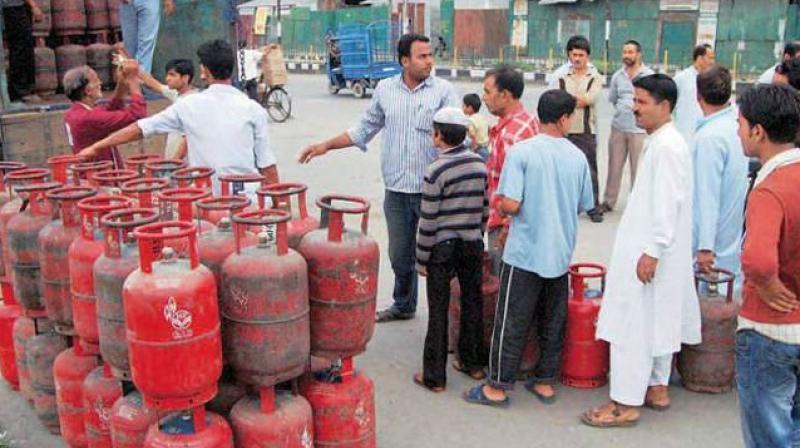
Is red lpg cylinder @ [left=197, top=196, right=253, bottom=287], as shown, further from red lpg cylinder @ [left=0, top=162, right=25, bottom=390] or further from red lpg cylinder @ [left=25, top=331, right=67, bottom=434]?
red lpg cylinder @ [left=0, top=162, right=25, bottom=390]

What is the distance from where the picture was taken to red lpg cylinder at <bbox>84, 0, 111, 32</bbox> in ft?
27.2

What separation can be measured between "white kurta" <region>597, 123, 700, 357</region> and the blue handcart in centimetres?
1606

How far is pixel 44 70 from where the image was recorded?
7.59 meters

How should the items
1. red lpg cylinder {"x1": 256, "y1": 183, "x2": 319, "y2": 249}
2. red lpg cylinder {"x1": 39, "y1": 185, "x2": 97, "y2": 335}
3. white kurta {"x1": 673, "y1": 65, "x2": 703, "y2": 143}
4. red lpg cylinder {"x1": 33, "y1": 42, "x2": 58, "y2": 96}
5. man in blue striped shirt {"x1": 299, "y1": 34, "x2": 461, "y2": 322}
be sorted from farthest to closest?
red lpg cylinder {"x1": 33, "y1": 42, "x2": 58, "y2": 96}
white kurta {"x1": 673, "y1": 65, "x2": 703, "y2": 143}
man in blue striped shirt {"x1": 299, "y1": 34, "x2": 461, "y2": 322}
red lpg cylinder {"x1": 39, "y1": 185, "x2": 97, "y2": 335}
red lpg cylinder {"x1": 256, "y1": 183, "x2": 319, "y2": 249}

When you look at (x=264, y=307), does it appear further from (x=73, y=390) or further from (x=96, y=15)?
(x=96, y=15)

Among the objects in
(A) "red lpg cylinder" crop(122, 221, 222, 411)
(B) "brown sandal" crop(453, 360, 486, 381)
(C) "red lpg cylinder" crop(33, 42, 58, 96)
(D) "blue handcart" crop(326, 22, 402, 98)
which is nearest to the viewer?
(A) "red lpg cylinder" crop(122, 221, 222, 411)

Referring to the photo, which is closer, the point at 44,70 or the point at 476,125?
the point at 44,70

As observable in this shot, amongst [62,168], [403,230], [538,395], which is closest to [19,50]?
[62,168]

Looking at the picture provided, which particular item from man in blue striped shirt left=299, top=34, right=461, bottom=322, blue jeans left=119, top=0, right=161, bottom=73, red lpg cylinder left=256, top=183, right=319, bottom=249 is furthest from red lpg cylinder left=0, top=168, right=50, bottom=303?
blue jeans left=119, top=0, right=161, bottom=73

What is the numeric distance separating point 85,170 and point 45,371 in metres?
1.06

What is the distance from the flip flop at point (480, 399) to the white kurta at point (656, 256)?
25.8 inches

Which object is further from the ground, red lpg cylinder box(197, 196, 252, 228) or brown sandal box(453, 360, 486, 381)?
red lpg cylinder box(197, 196, 252, 228)

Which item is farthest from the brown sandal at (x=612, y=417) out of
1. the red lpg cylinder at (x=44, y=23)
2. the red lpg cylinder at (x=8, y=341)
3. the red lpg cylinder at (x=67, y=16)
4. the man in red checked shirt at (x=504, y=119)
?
the red lpg cylinder at (x=67, y=16)

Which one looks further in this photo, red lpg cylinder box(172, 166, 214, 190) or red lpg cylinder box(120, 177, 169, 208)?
red lpg cylinder box(172, 166, 214, 190)
